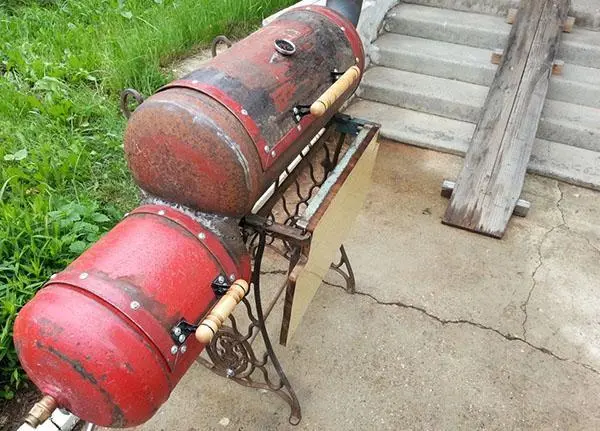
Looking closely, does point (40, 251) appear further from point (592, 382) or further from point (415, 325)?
point (592, 382)

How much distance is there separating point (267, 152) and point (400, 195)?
2.22 m

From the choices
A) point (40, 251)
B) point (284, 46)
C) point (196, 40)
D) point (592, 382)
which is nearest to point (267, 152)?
point (284, 46)

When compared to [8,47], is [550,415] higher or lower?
lower

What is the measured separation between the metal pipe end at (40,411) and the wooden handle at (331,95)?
1.09 metres

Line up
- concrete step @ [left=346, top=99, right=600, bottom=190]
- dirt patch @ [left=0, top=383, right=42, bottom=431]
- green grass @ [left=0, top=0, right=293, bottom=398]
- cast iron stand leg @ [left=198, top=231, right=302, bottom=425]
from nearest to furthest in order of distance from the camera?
cast iron stand leg @ [left=198, top=231, right=302, bottom=425], dirt patch @ [left=0, top=383, right=42, bottom=431], green grass @ [left=0, top=0, right=293, bottom=398], concrete step @ [left=346, top=99, right=600, bottom=190]

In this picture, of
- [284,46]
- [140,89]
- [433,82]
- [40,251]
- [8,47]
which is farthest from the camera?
[433,82]

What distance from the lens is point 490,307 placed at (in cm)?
280

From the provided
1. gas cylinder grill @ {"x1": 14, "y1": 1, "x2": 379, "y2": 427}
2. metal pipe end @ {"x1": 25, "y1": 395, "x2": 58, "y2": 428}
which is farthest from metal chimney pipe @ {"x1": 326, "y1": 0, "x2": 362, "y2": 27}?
metal pipe end @ {"x1": 25, "y1": 395, "x2": 58, "y2": 428}

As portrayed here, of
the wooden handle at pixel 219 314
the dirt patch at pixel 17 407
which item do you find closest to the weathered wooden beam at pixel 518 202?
the wooden handle at pixel 219 314

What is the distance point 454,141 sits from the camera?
404 centimetres

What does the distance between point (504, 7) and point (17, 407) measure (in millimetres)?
4916

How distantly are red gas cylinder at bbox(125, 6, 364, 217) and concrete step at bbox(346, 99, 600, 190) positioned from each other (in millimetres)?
2487

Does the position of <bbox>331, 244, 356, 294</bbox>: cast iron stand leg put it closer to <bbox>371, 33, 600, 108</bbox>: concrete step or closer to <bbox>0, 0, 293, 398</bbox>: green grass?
<bbox>0, 0, 293, 398</bbox>: green grass

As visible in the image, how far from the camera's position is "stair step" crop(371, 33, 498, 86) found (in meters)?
4.34
